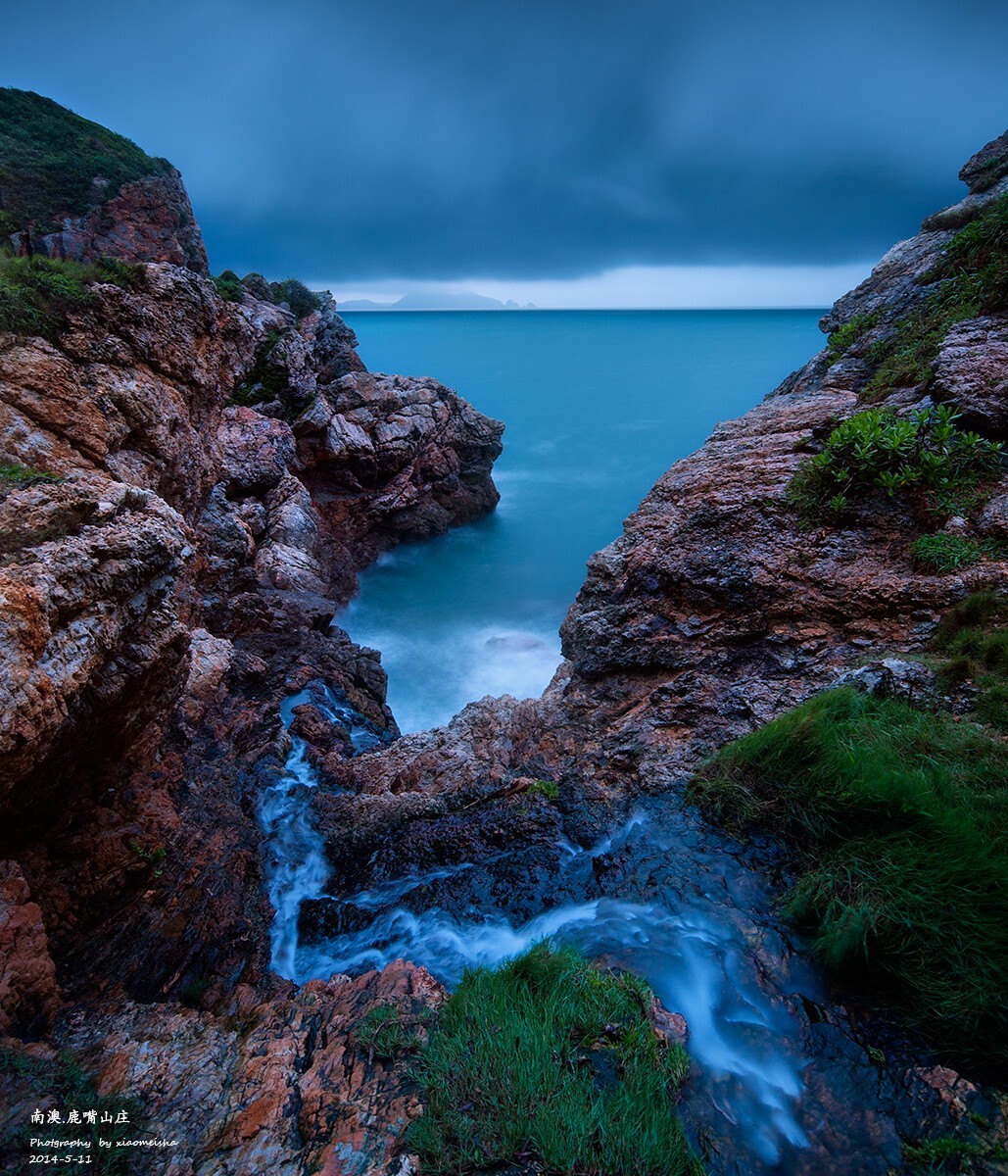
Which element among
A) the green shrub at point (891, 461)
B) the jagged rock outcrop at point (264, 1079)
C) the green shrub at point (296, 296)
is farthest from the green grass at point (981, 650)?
the green shrub at point (296, 296)

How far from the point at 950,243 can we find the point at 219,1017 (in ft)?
37.5

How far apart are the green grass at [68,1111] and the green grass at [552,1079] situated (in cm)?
124

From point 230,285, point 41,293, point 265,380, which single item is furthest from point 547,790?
point 230,285

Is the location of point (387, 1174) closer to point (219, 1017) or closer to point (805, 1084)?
point (219, 1017)

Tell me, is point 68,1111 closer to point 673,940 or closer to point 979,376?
point 673,940

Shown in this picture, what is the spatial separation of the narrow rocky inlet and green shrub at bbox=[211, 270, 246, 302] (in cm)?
1275

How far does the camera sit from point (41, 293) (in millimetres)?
5664

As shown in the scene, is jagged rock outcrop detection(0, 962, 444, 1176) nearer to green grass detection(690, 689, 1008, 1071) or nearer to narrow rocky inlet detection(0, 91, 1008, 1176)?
narrow rocky inlet detection(0, 91, 1008, 1176)

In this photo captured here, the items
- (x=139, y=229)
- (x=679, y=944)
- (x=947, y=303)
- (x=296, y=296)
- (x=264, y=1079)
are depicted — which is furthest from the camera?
(x=296, y=296)

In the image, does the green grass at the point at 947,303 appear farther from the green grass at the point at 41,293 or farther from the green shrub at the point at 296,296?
the green shrub at the point at 296,296

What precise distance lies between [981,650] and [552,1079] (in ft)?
12.4

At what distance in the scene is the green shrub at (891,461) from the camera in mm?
4852

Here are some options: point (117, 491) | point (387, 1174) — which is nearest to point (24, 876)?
point (117, 491)

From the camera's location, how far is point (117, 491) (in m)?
4.21
